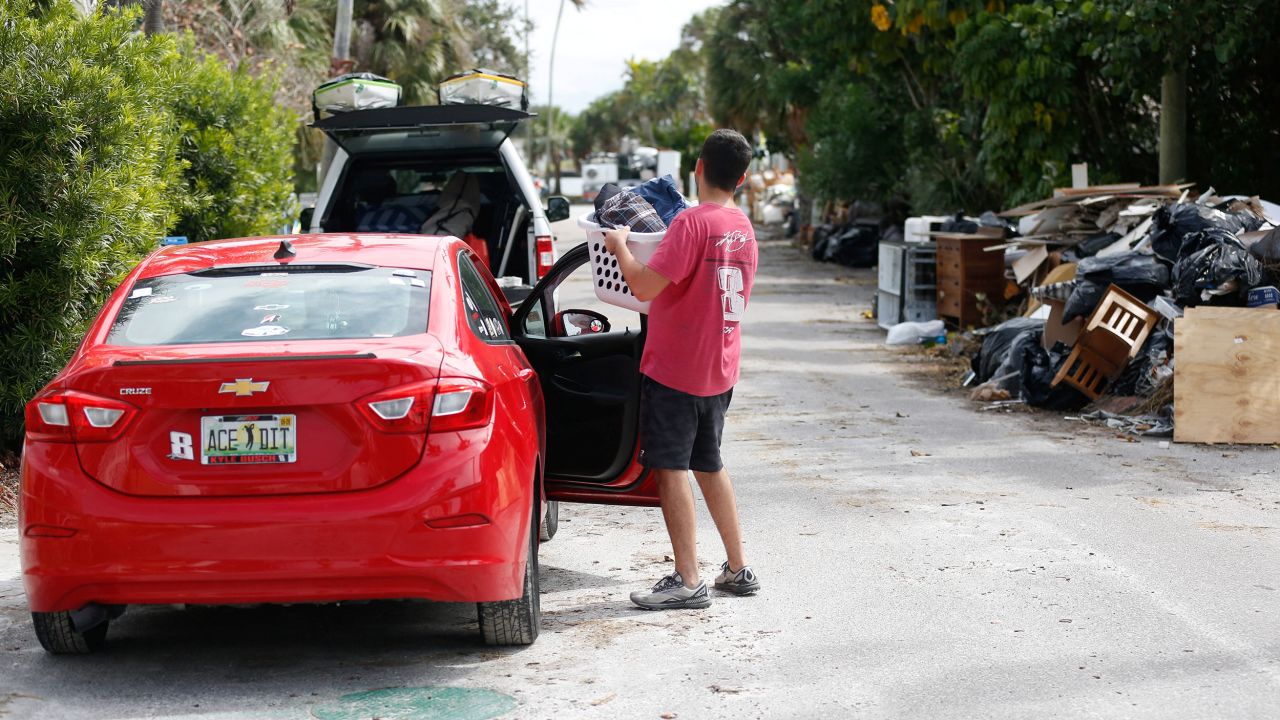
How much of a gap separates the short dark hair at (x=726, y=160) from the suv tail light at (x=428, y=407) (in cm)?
153

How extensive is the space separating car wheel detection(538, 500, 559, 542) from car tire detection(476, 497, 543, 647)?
5.82 ft

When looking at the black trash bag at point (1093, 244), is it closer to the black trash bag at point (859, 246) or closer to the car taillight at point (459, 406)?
the car taillight at point (459, 406)

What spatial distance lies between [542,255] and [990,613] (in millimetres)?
5673

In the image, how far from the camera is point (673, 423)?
564 cm

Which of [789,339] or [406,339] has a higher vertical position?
[406,339]

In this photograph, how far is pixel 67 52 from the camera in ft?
26.0

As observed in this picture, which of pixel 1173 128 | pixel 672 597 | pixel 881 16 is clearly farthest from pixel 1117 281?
pixel 881 16

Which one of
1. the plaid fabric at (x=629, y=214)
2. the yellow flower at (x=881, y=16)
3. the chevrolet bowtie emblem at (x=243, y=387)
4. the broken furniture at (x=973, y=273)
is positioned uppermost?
the yellow flower at (x=881, y=16)

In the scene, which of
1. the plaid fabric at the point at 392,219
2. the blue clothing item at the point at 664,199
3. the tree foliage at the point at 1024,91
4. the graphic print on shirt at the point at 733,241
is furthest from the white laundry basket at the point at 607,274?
the tree foliage at the point at 1024,91

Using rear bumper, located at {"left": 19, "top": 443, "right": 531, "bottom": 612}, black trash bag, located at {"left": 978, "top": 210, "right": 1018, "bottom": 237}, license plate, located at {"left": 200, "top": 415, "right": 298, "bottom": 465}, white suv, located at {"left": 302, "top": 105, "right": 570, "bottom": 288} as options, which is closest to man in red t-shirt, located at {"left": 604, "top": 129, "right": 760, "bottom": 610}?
rear bumper, located at {"left": 19, "top": 443, "right": 531, "bottom": 612}

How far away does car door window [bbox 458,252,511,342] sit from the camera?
538 cm

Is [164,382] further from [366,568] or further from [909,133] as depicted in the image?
[909,133]

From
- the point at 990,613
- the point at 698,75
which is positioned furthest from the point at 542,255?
the point at 698,75

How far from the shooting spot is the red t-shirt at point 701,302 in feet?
18.1
